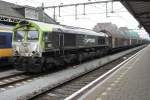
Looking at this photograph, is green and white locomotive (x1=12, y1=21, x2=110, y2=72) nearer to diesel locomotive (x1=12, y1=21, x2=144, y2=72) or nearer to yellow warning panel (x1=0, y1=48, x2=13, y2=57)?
diesel locomotive (x1=12, y1=21, x2=144, y2=72)

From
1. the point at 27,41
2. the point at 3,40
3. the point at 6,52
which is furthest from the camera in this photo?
the point at 6,52

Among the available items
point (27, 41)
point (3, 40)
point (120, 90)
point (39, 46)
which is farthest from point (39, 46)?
point (120, 90)

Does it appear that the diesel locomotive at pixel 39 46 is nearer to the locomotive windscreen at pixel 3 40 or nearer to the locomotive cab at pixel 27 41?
the locomotive cab at pixel 27 41

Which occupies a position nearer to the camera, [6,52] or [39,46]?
[39,46]

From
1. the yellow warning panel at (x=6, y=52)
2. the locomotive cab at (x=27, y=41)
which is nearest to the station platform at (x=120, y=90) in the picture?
the locomotive cab at (x=27, y=41)

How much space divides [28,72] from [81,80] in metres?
4.28

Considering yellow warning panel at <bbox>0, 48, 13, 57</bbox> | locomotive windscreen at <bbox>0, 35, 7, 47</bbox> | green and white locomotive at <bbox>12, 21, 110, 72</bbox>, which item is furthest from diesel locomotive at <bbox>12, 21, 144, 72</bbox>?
yellow warning panel at <bbox>0, 48, 13, 57</bbox>

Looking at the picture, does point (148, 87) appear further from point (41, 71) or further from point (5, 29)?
point (5, 29)

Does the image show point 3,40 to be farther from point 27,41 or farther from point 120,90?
point 120,90

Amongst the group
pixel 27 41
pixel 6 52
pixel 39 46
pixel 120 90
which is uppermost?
pixel 27 41

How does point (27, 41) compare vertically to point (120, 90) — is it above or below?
above

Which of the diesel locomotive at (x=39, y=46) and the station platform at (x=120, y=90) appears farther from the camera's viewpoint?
the diesel locomotive at (x=39, y=46)

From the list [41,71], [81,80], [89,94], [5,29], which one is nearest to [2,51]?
[5,29]

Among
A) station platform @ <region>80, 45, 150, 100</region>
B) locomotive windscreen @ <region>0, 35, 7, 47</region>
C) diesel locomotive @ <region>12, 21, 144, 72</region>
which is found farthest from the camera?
locomotive windscreen @ <region>0, 35, 7, 47</region>
